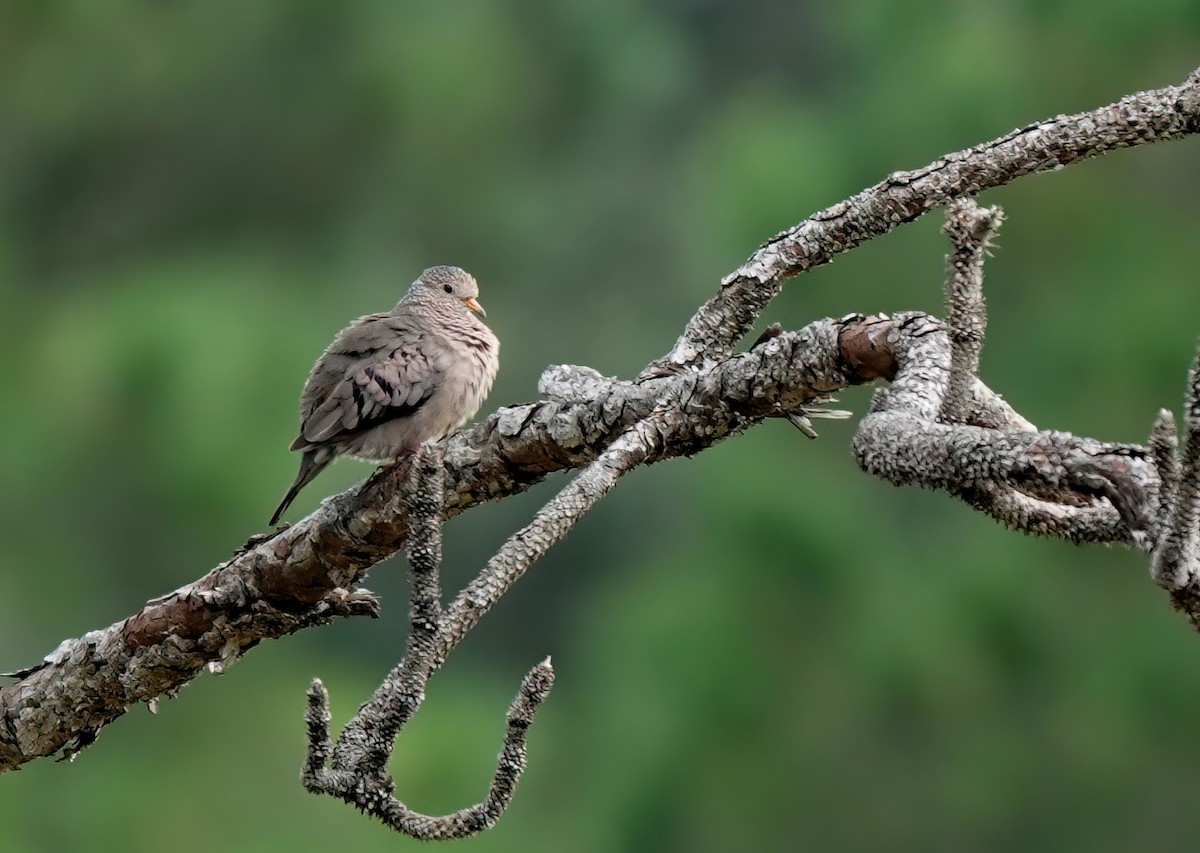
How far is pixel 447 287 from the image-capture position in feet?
12.0

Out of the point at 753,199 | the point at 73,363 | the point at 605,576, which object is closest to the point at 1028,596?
the point at 753,199

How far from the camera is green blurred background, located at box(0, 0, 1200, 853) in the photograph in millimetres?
7691

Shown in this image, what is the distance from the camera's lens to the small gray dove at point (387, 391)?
290 cm

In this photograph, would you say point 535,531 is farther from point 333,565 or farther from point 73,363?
point 73,363

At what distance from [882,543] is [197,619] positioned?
22.5 ft

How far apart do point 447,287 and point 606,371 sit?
6.39 metres

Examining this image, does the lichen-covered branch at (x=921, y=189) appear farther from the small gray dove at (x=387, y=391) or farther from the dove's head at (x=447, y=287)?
the dove's head at (x=447, y=287)

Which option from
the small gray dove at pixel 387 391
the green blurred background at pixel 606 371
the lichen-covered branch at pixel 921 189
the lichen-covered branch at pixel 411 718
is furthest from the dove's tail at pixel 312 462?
the green blurred background at pixel 606 371

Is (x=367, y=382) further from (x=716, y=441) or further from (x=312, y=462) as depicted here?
(x=716, y=441)

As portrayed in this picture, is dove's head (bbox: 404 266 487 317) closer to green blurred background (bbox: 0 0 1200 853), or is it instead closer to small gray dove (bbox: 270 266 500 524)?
small gray dove (bbox: 270 266 500 524)

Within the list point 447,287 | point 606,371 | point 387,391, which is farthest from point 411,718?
point 606,371

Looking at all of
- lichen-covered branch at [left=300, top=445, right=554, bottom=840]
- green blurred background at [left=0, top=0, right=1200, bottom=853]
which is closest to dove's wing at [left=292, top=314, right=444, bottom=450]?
lichen-covered branch at [left=300, top=445, right=554, bottom=840]

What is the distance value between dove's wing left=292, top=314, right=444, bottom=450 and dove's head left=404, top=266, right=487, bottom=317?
19.7 inches

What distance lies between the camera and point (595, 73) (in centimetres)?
1346
